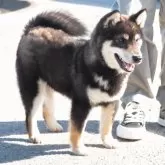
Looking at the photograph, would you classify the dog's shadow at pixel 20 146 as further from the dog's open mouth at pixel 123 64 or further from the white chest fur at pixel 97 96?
the dog's open mouth at pixel 123 64

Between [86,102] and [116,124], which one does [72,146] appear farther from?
[116,124]

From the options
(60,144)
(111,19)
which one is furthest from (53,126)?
(111,19)

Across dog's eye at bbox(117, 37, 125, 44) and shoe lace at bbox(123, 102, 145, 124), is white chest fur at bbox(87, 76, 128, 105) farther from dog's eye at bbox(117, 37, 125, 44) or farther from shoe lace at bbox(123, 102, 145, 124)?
shoe lace at bbox(123, 102, 145, 124)

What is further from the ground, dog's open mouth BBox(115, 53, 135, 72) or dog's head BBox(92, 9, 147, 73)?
dog's head BBox(92, 9, 147, 73)

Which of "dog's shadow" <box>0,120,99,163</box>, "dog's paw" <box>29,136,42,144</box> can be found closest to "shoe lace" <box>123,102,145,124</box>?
"dog's shadow" <box>0,120,99,163</box>

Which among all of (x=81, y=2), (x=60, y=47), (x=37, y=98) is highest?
(x=60, y=47)

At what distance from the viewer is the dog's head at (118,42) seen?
126 inches

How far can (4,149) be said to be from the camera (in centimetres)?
361

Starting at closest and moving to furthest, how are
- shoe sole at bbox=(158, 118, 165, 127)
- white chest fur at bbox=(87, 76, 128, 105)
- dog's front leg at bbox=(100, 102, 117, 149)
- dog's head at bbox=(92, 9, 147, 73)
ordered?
1. dog's head at bbox=(92, 9, 147, 73)
2. white chest fur at bbox=(87, 76, 128, 105)
3. dog's front leg at bbox=(100, 102, 117, 149)
4. shoe sole at bbox=(158, 118, 165, 127)

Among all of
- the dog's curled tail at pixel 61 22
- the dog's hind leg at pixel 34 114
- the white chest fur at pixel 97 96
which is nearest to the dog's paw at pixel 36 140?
the dog's hind leg at pixel 34 114

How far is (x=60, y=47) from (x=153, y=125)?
40.7 inches

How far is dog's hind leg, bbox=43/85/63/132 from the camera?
3826 mm

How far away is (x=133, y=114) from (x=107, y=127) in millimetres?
376

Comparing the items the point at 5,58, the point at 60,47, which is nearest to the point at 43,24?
the point at 60,47
